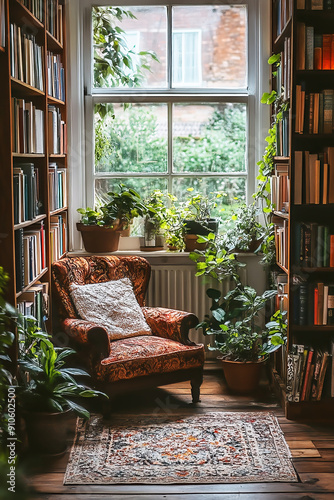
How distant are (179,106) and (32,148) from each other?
1.62m

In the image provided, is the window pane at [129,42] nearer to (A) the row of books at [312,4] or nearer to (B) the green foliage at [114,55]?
(B) the green foliage at [114,55]

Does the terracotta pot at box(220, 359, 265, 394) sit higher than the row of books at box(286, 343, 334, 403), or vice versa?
the row of books at box(286, 343, 334, 403)

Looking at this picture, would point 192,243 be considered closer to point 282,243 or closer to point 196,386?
point 282,243

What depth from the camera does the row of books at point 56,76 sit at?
4180mm

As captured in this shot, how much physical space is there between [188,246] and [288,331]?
48.2 inches

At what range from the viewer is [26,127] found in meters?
3.48

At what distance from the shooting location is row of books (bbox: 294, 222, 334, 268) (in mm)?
A: 3670

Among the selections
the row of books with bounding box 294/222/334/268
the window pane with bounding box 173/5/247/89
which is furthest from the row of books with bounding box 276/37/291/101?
the row of books with bounding box 294/222/334/268

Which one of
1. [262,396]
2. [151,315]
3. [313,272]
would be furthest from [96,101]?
[262,396]

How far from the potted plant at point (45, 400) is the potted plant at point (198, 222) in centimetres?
166

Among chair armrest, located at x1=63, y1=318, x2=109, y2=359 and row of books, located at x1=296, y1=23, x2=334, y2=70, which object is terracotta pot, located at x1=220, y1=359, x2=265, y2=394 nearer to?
chair armrest, located at x1=63, y1=318, x2=109, y2=359

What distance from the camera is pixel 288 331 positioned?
3738 millimetres

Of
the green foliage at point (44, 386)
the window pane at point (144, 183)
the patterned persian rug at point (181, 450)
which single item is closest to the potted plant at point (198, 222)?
the window pane at point (144, 183)

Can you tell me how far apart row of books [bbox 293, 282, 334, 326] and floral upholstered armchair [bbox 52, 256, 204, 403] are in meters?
0.68
